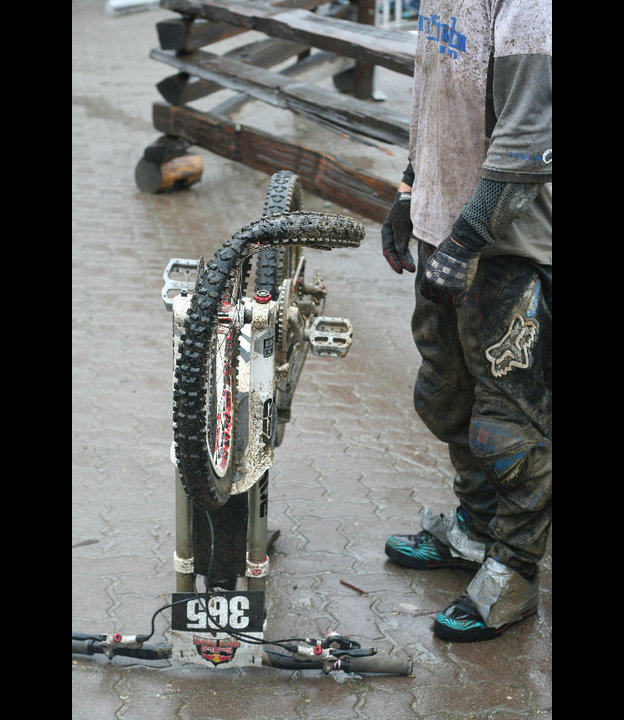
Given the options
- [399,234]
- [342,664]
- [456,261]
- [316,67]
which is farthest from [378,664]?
[316,67]

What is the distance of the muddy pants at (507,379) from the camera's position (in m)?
3.01

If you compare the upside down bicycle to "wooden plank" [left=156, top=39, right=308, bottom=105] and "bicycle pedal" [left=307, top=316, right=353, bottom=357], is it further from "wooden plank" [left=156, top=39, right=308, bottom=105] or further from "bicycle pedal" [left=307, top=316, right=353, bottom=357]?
"wooden plank" [left=156, top=39, right=308, bottom=105]

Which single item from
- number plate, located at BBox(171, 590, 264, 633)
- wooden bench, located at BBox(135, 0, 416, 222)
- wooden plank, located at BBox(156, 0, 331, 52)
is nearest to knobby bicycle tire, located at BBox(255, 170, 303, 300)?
number plate, located at BBox(171, 590, 264, 633)

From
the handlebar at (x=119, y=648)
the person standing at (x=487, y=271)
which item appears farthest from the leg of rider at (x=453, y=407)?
the handlebar at (x=119, y=648)

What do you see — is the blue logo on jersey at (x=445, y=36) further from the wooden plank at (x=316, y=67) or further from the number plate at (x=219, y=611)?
the wooden plank at (x=316, y=67)

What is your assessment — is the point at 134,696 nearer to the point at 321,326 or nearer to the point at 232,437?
the point at 232,437

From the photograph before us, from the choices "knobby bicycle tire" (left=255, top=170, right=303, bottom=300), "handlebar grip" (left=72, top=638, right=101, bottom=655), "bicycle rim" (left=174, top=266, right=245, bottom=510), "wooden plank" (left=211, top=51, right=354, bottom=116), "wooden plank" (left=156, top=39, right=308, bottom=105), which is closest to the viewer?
"bicycle rim" (left=174, top=266, right=245, bottom=510)

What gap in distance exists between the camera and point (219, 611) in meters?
2.92

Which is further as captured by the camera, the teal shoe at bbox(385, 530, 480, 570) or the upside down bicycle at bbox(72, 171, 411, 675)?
the teal shoe at bbox(385, 530, 480, 570)

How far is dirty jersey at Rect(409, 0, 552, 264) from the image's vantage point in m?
2.65

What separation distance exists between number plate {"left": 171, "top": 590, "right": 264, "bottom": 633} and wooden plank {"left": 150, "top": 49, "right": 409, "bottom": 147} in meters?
3.42

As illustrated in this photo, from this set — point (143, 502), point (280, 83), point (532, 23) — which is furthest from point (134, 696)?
point (280, 83)

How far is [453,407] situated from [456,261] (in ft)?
2.42

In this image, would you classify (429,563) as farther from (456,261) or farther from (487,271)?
(456,261)
